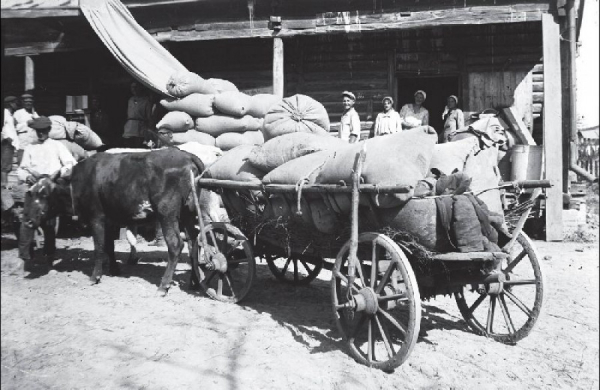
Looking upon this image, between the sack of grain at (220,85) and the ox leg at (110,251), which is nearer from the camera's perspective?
the ox leg at (110,251)

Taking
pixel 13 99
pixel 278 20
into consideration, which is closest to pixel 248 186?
pixel 278 20

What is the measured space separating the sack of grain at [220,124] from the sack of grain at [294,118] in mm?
3122

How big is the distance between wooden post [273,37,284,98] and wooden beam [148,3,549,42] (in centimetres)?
19

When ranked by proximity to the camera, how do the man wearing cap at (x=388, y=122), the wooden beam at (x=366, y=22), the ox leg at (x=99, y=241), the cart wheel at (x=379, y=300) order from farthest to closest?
the man wearing cap at (x=388, y=122) < the wooden beam at (x=366, y=22) < the ox leg at (x=99, y=241) < the cart wheel at (x=379, y=300)

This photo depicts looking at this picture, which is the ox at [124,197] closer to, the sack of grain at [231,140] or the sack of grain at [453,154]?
the sack of grain at [231,140]

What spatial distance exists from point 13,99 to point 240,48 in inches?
193

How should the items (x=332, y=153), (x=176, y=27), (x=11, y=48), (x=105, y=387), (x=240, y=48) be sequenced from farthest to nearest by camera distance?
1. (x=240, y=48)
2. (x=11, y=48)
3. (x=176, y=27)
4. (x=332, y=153)
5. (x=105, y=387)

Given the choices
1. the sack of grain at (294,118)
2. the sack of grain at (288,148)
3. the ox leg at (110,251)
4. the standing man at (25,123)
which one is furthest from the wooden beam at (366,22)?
the sack of grain at (288,148)

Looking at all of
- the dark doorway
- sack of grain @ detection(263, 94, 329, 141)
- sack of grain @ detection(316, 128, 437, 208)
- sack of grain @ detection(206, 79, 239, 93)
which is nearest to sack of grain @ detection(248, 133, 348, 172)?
sack of grain @ detection(263, 94, 329, 141)

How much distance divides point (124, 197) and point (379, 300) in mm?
3497

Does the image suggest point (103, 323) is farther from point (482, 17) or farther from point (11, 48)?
point (11, 48)

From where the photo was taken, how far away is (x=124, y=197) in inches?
223

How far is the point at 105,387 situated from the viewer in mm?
2939

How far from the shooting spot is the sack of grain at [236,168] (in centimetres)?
449
